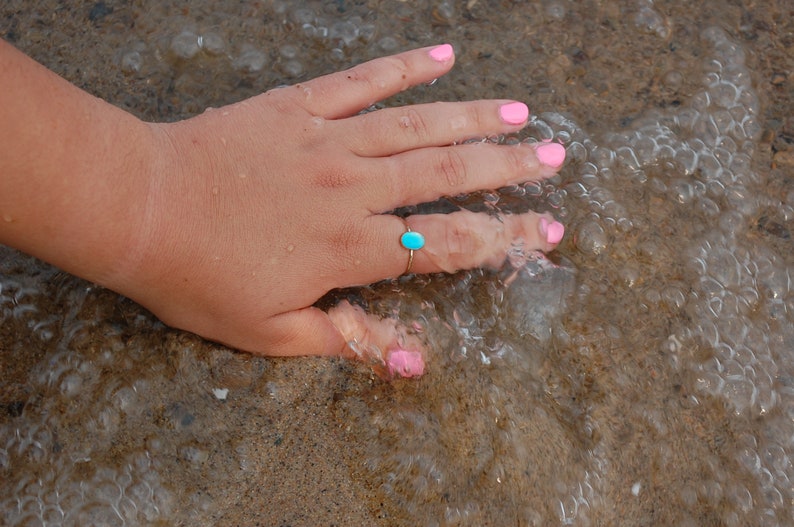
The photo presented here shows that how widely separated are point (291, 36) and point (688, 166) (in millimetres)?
888

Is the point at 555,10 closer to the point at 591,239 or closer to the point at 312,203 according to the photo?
the point at 591,239

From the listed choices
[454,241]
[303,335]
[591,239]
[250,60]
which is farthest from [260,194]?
[591,239]

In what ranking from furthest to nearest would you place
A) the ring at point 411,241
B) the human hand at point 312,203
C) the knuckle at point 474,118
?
the knuckle at point 474,118 < the ring at point 411,241 < the human hand at point 312,203

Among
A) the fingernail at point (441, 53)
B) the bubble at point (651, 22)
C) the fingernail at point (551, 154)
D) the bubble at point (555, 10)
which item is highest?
the fingernail at point (441, 53)

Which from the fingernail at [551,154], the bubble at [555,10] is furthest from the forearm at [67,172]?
the bubble at [555,10]

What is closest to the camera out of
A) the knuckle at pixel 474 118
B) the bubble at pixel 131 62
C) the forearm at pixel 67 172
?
the forearm at pixel 67 172

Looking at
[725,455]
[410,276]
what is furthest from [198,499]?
[725,455]

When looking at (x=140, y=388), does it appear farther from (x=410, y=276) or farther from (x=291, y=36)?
(x=291, y=36)

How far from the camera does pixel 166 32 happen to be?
5.74 ft

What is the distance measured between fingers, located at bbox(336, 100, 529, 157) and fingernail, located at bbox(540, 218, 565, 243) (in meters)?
0.20

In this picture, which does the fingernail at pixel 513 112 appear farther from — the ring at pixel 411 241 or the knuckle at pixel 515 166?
the ring at pixel 411 241

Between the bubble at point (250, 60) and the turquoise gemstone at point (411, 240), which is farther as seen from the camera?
the bubble at point (250, 60)

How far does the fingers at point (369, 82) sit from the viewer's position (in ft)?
4.99

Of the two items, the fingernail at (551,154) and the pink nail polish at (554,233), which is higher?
the fingernail at (551,154)
